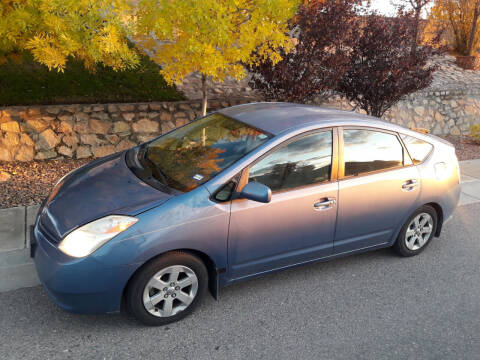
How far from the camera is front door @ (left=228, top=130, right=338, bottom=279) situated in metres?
3.92

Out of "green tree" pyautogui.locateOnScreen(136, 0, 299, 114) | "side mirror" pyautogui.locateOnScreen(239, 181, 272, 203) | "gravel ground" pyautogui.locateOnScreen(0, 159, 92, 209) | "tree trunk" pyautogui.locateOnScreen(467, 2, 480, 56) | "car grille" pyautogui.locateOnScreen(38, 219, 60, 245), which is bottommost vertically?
"gravel ground" pyautogui.locateOnScreen(0, 159, 92, 209)

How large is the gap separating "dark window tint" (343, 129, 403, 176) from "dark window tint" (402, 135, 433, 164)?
14cm

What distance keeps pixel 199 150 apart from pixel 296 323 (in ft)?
5.86

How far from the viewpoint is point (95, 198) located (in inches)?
151

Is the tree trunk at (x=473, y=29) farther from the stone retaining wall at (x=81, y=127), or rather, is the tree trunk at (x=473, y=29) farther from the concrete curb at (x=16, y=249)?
the concrete curb at (x=16, y=249)

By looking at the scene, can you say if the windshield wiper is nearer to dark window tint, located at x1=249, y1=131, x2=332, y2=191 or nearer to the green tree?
dark window tint, located at x1=249, y1=131, x2=332, y2=191

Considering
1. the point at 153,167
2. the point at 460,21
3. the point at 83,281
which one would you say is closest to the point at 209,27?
the point at 153,167

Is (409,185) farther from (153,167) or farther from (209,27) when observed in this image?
(209,27)

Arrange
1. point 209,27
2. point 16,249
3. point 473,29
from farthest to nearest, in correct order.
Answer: point 473,29, point 209,27, point 16,249

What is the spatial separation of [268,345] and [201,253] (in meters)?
0.89

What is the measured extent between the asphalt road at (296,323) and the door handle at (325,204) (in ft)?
2.71

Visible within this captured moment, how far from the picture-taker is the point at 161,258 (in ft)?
11.7

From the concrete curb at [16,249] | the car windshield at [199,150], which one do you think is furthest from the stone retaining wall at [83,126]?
the car windshield at [199,150]

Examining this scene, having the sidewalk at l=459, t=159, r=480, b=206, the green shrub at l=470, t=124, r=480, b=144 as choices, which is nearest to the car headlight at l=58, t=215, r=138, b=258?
the sidewalk at l=459, t=159, r=480, b=206
